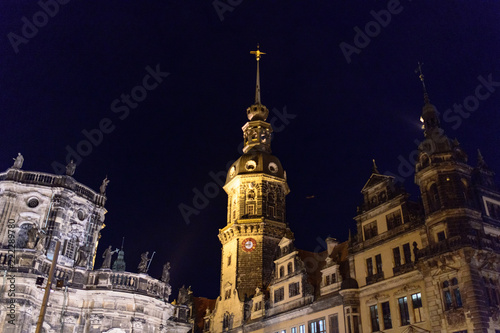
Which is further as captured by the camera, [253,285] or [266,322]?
[253,285]

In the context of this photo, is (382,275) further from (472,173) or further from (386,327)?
(472,173)

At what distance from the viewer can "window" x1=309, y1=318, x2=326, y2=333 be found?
42.6m

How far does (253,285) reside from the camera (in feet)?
188

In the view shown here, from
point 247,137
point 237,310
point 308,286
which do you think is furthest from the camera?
point 247,137

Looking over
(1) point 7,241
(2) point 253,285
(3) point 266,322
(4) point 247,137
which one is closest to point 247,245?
(2) point 253,285

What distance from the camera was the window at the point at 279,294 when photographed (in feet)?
164

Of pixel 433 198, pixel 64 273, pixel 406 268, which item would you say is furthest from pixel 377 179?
pixel 64 273

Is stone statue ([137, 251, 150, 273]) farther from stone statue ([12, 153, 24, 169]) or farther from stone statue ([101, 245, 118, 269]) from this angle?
stone statue ([12, 153, 24, 169])

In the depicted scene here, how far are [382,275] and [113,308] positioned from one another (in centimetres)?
2292

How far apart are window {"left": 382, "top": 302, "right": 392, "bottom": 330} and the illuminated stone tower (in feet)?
66.5

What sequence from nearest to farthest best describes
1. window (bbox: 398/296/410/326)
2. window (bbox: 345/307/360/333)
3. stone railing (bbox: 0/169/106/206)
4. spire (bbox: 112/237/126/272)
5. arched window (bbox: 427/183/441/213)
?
window (bbox: 398/296/410/326), arched window (bbox: 427/183/441/213), window (bbox: 345/307/360/333), stone railing (bbox: 0/169/106/206), spire (bbox: 112/237/126/272)

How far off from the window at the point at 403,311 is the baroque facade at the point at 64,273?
2015 centimetres

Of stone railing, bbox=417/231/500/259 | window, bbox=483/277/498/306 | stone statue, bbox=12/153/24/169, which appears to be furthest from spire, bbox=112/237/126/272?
window, bbox=483/277/498/306

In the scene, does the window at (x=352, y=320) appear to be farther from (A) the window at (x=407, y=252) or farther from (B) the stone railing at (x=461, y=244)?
(B) the stone railing at (x=461, y=244)
